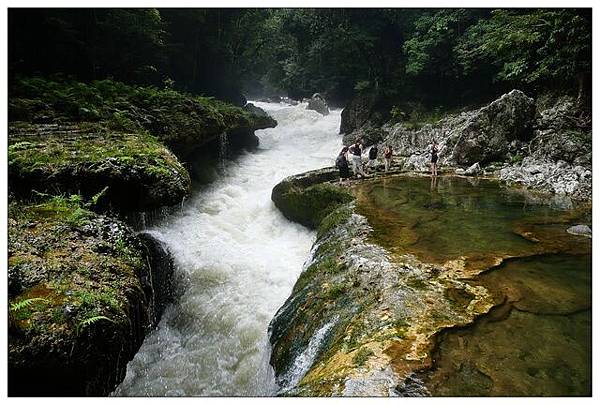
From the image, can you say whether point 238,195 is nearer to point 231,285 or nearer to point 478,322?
point 231,285

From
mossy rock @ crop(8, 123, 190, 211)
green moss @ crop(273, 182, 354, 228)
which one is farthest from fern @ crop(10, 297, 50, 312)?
green moss @ crop(273, 182, 354, 228)

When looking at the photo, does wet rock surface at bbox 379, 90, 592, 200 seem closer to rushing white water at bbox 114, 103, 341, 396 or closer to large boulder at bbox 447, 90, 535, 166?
large boulder at bbox 447, 90, 535, 166

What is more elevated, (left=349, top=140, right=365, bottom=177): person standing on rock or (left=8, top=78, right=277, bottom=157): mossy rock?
(left=8, top=78, right=277, bottom=157): mossy rock

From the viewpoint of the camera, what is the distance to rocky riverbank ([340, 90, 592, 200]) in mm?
10719

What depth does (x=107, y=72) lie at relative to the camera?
604 inches

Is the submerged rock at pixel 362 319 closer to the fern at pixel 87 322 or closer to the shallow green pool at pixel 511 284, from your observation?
the shallow green pool at pixel 511 284

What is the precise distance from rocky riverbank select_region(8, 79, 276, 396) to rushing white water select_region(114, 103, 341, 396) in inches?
22.3

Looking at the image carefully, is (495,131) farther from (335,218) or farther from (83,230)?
(83,230)

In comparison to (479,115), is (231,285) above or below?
below

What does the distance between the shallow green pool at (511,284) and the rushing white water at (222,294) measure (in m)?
2.39

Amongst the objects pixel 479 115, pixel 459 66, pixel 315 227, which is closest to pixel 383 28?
pixel 459 66

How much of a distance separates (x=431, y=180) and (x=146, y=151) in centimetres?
837

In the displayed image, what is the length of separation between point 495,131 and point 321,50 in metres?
14.4

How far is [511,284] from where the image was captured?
4648 mm
